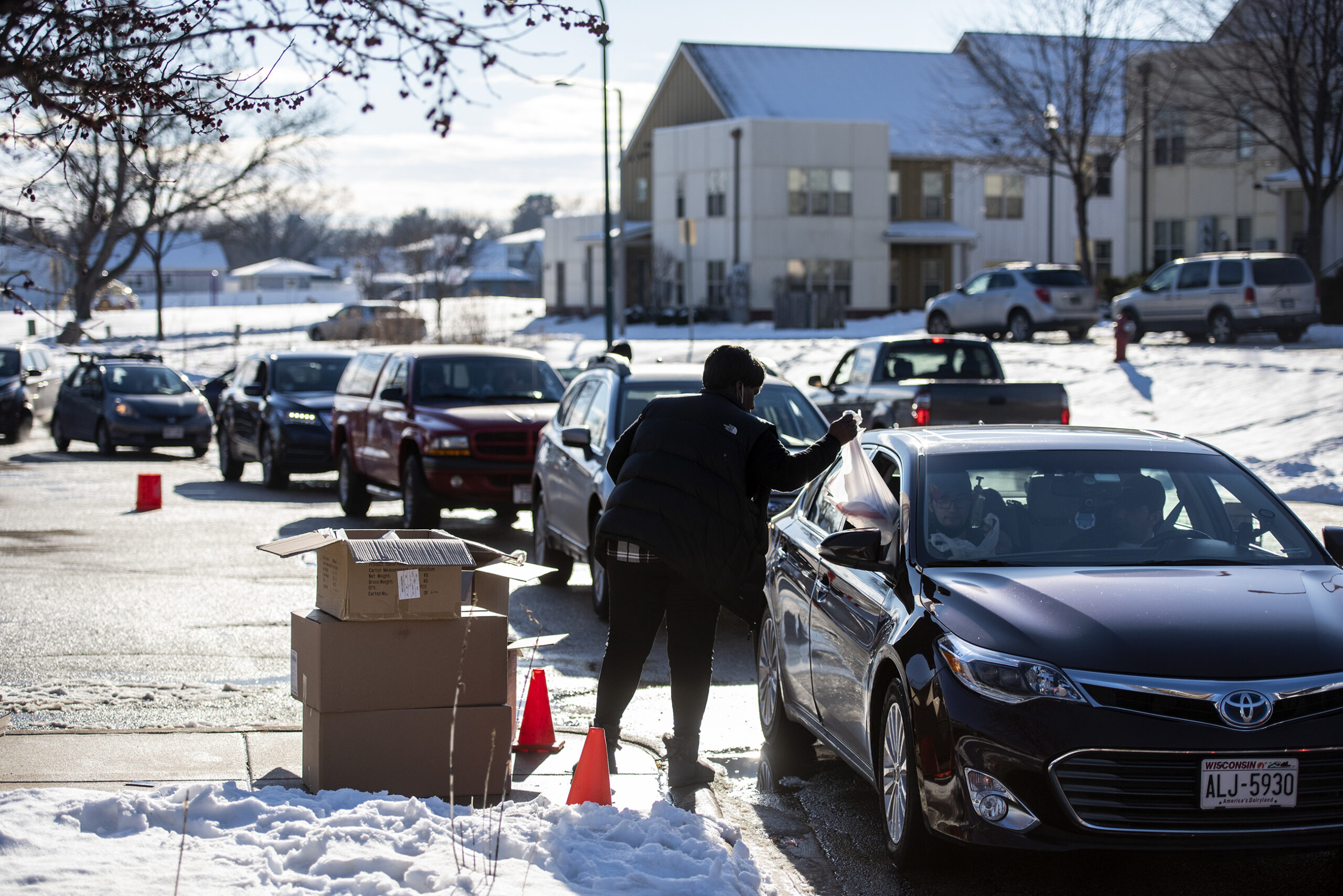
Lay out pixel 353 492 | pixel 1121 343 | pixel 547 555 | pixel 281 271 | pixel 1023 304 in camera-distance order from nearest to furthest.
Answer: pixel 547 555
pixel 353 492
pixel 1121 343
pixel 1023 304
pixel 281 271

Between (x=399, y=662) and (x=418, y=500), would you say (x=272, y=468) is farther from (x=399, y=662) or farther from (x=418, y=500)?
(x=399, y=662)

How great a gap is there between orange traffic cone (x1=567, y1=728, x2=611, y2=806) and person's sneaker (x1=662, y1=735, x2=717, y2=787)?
68 cm

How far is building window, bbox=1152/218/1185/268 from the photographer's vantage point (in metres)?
51.0

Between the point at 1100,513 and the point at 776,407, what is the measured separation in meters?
5.66

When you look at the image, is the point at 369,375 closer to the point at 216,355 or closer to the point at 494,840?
the point at 494,840

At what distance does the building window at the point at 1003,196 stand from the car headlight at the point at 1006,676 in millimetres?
49905

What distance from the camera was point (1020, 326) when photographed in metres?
34.5

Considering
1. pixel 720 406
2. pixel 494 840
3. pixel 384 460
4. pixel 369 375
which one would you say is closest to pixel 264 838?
pixel 494 840

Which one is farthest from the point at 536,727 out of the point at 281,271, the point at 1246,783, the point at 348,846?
the point at 281,271

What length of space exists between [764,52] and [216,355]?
2213 centimetres

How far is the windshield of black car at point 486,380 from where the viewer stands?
52.6 ft

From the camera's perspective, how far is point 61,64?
4938mm

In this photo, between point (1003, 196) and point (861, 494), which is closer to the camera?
point (861, 494)

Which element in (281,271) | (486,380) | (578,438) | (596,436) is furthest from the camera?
(281,271)
